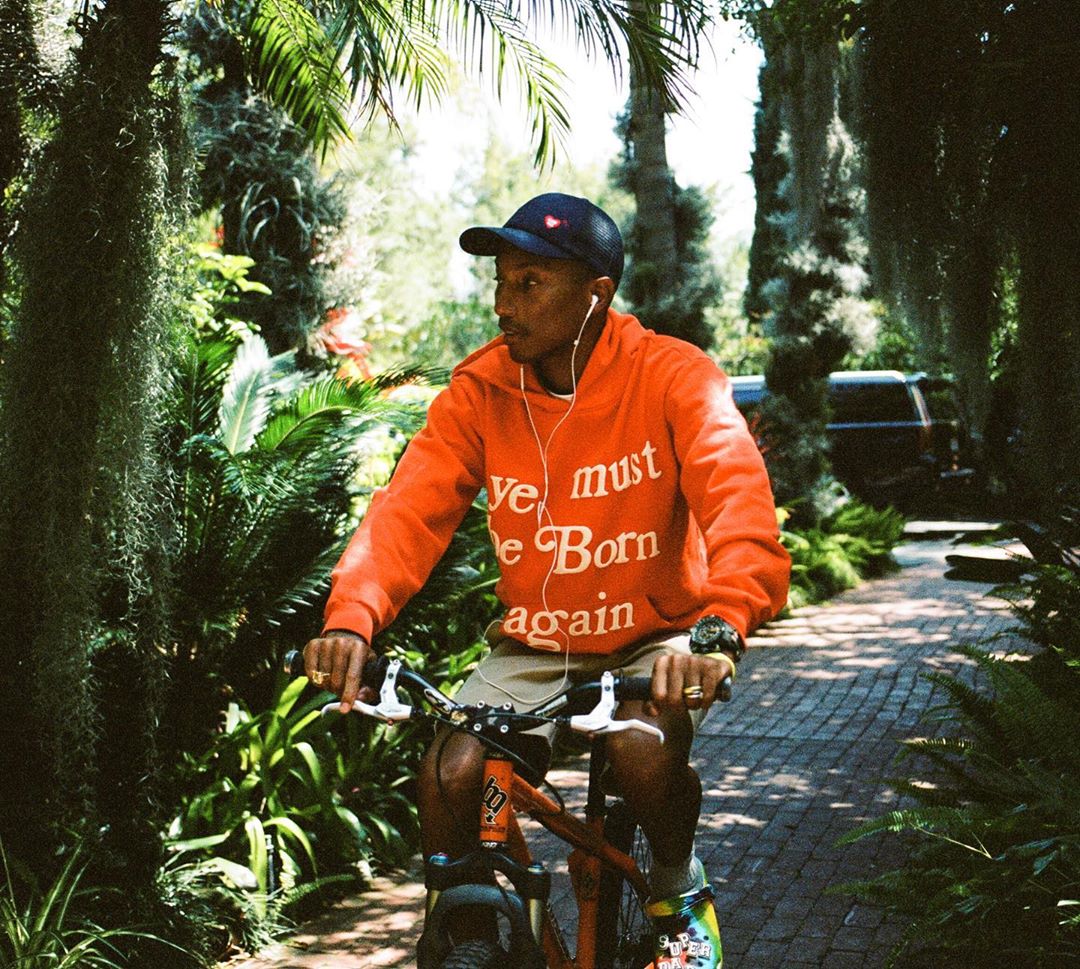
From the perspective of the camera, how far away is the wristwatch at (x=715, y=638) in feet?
7.73

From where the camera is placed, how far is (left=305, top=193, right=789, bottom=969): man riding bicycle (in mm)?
2609

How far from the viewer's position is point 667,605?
9.72 feet

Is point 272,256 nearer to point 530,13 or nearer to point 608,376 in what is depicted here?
point 530,13

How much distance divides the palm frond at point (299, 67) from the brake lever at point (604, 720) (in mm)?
3480

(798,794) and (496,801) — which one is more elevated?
(496,801)

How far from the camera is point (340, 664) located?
100 inches

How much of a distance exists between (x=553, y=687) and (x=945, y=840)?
175 cm

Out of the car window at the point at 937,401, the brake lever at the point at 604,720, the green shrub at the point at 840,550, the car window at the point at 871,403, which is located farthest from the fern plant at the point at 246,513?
the car window at the point at 937,401

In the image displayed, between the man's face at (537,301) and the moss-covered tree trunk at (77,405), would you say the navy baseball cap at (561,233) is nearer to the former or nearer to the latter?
the man's face at (537,301)

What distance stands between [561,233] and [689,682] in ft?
3.43

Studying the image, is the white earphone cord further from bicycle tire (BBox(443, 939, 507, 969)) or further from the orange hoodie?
bicycle tire (BBox(443, 939, 507, 969))

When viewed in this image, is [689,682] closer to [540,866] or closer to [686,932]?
[540,866]

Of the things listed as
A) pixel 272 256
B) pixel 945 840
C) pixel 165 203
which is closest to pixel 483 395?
pixel 165 203

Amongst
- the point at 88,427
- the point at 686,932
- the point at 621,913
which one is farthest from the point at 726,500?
the point at 88,427
